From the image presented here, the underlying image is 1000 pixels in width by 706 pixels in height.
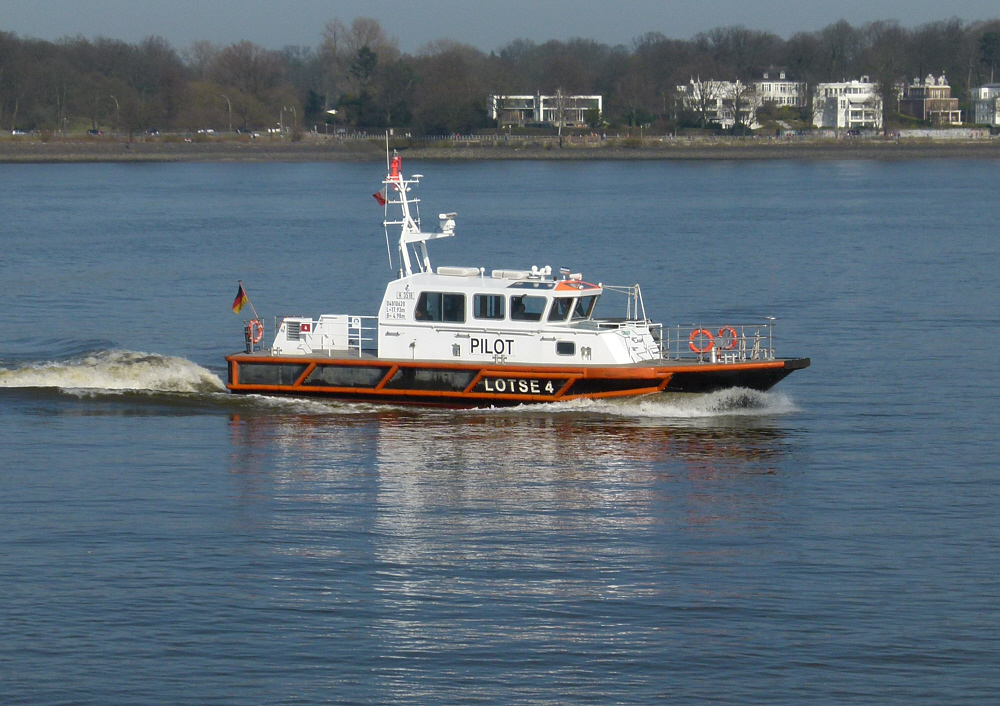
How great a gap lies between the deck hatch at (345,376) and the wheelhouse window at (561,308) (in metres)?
4.02

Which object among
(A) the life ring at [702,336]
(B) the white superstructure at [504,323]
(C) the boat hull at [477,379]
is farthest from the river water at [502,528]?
(B) the white superstructure at [504,323]

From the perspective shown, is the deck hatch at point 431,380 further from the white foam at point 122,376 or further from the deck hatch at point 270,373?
the white foam at point 122,376

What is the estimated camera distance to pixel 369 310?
47.7 m

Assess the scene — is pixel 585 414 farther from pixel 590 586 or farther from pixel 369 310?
pixel 369 310

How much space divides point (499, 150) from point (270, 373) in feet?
532

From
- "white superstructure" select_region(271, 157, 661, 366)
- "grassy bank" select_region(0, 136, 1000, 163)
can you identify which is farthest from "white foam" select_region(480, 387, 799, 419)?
"grassy bank" select_region(0, 136, 1000, 163)

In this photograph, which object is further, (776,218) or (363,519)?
(776,218)

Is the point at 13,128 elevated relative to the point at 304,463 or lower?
elevated

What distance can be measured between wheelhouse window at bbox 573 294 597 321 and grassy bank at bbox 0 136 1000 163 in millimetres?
154818

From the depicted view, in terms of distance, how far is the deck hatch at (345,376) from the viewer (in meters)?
31.2

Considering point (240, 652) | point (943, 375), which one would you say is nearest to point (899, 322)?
point (943, 375)

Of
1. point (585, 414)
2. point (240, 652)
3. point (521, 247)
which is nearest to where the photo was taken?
point (240, 652)

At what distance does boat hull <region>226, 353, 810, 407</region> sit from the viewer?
29.8 meters

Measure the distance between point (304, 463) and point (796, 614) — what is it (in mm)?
11481
